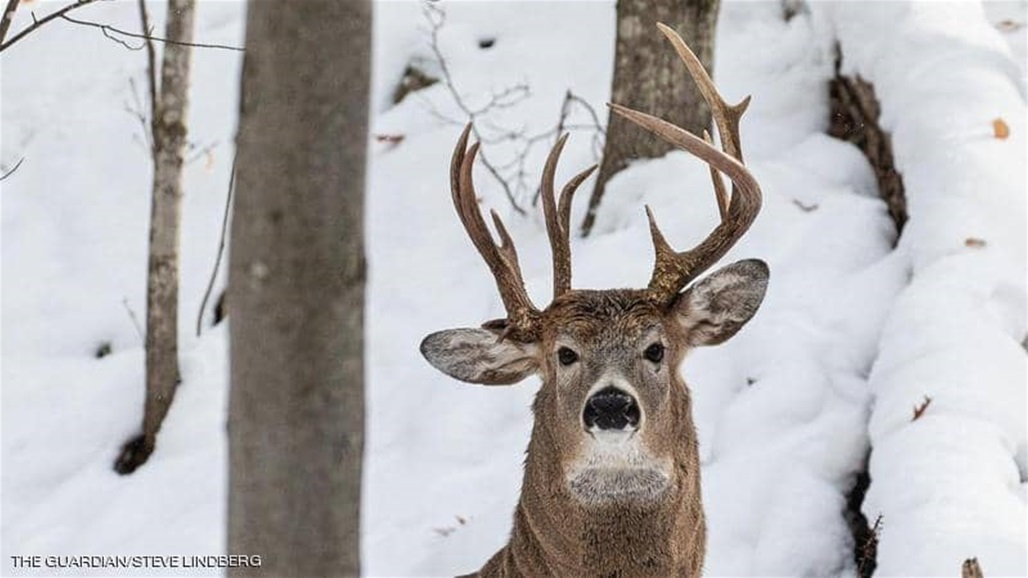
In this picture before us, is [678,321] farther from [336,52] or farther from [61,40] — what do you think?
[61,40]

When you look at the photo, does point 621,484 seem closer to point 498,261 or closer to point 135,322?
point 498,261

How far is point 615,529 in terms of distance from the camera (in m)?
4.48

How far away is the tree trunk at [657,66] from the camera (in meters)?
8.40

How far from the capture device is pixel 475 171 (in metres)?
9.66

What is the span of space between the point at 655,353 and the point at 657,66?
4.15 m

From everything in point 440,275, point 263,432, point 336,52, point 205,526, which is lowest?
point 205,526

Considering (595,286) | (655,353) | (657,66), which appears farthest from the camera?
(657,66)

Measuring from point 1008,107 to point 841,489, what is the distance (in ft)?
9.43

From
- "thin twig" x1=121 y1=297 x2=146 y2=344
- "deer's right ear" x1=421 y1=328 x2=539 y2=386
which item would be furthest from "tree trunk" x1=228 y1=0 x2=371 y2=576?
"thin twig" x1=121 y1=297 x2=146 y2=344

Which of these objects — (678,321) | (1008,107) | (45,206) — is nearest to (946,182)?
(1008,107)

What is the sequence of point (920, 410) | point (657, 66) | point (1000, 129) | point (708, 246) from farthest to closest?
1. point (657, 66)
2. point (1000, 129)
3. point (920, 410)
4. point (708, 246)

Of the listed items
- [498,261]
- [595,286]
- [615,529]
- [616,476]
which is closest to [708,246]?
[498,261]

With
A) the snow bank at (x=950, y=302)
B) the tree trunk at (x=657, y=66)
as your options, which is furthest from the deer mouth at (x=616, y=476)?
the tree trunk at (x=657, y=66)

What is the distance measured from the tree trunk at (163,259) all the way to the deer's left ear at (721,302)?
3.94 meters
